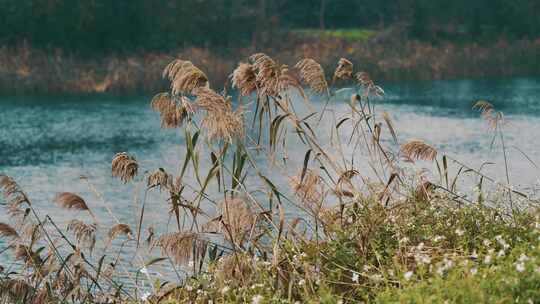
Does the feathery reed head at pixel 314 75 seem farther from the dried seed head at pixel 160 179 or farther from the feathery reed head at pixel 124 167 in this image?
the feathery reed head at pixel 124 167

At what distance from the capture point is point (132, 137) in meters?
25.6

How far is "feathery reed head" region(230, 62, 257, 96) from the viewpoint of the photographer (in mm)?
8172

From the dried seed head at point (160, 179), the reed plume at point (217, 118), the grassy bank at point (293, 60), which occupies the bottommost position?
the grassy bank at point (293, 60)

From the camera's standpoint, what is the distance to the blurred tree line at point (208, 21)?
136ft

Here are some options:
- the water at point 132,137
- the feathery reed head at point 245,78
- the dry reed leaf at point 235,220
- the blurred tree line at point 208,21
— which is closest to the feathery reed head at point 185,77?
the feathery reed head at point 245,78

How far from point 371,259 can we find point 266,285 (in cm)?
78

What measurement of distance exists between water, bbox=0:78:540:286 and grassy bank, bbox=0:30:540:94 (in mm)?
1399

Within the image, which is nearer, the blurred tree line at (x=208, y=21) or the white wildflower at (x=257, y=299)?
the white wildflower at (x=257, y=299)

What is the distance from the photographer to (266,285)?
318 inches

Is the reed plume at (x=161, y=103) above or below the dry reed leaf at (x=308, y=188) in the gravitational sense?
above

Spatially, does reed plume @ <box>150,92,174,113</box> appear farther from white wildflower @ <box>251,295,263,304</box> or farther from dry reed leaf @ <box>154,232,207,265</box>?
white wildflower @ <box>251,295,263,304</box>

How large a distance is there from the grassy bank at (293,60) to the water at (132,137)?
4.59ft

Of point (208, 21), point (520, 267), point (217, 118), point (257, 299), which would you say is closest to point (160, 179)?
point (217, 118)

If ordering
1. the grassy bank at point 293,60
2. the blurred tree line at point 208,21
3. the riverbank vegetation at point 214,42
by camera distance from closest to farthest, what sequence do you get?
1. the grassy bank at point 293,60
2. the riverbank vegetation at point 214,42
3. the blurred tree line at point 208,21
